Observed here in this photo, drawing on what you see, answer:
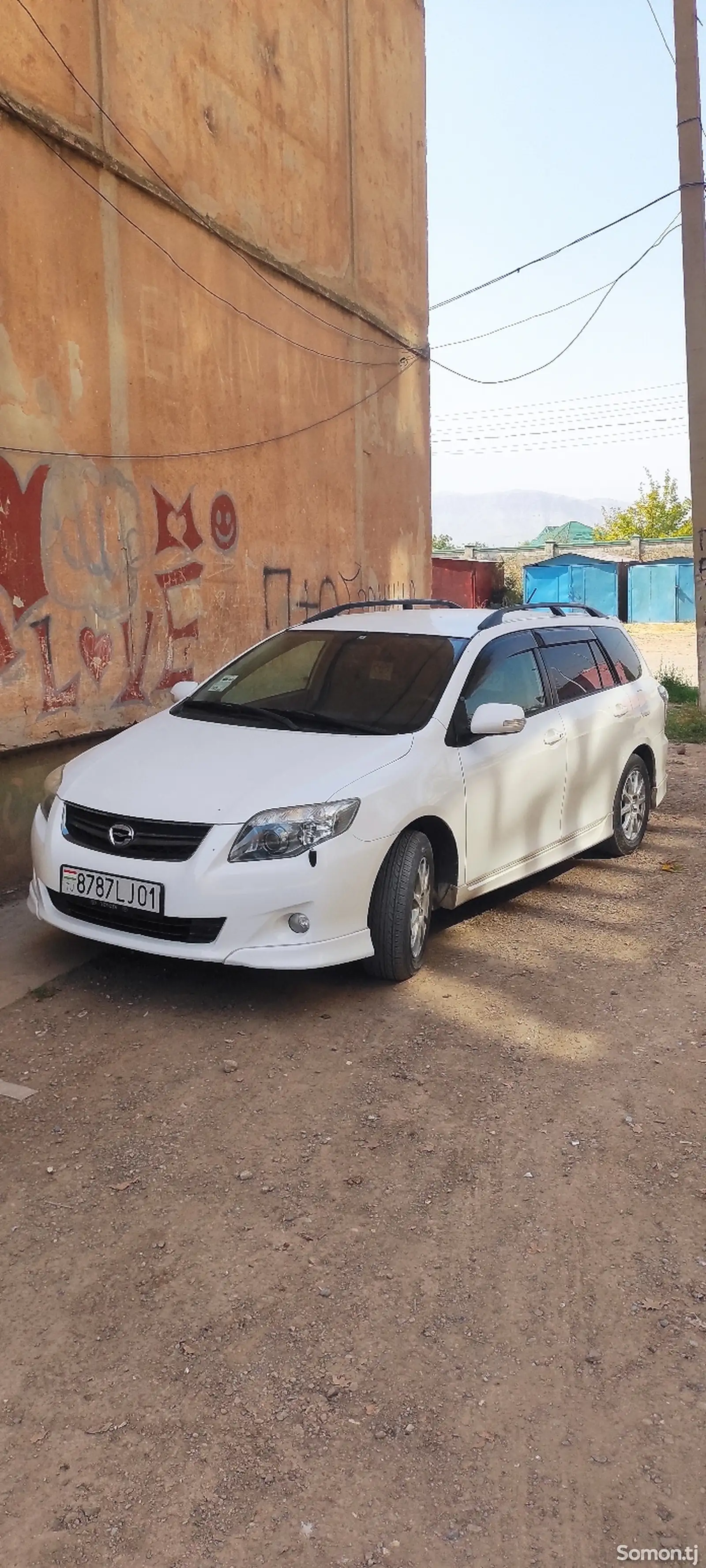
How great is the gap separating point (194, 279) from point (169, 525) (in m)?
1.90

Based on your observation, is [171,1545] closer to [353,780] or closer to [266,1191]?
[266,1191]

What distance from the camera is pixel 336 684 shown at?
544 cm

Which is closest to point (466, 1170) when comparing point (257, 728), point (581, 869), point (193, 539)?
point (257, 728)

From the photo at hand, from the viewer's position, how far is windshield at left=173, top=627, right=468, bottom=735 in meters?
5.13

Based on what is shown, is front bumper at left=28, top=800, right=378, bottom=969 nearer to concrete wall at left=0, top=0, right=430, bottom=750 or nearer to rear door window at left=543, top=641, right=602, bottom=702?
rear door window at left=543, top=641, right=602, bottom=702

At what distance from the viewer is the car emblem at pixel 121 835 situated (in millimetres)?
4359

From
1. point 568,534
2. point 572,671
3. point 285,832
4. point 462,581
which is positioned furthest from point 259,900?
point 568,534

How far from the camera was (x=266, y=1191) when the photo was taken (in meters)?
3.21

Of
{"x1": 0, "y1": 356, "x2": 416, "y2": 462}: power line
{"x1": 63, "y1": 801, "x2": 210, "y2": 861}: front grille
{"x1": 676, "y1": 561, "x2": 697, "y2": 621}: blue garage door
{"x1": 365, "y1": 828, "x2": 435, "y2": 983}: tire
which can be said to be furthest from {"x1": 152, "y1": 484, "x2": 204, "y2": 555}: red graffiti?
{"x1": 676, "y1": 561, "x2": 697, "y2": 621}: blue garage door

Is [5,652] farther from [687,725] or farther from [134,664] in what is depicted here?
[687,725]

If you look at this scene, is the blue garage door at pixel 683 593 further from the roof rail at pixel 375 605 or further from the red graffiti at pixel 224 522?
the roof rail at pixel 375 605

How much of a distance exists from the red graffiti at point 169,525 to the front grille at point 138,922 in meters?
4.05

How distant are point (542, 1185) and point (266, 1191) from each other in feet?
2.61

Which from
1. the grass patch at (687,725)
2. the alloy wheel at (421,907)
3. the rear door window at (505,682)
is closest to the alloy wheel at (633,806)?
the rear door window at (505,682)
